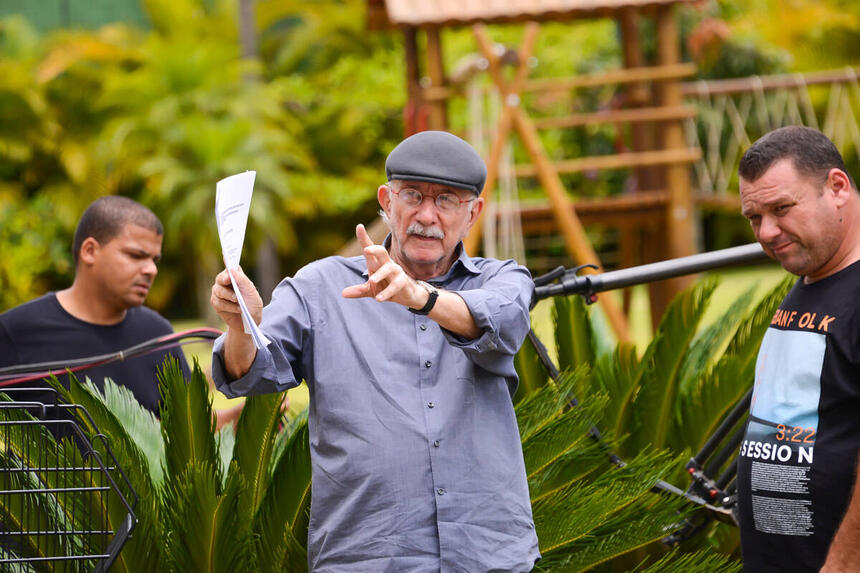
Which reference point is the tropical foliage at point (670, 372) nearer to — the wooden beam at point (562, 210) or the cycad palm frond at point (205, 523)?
the cycad palm frond at point (205, 523)

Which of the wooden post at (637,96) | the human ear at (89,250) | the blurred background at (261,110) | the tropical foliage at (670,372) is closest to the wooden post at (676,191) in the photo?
the wooden post at (637,96)

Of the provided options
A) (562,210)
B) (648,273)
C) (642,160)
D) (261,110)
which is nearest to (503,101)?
(562,210)

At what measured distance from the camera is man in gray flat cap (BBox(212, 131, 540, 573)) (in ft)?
7.65

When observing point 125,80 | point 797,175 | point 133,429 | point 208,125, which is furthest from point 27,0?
point 797,175

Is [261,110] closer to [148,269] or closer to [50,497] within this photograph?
[148,269]

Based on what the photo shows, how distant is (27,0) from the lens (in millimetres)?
22703

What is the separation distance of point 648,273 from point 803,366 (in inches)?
38.6

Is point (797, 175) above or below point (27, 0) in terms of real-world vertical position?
below

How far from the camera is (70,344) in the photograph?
3.91m

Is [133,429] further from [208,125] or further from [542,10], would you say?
[208,125]

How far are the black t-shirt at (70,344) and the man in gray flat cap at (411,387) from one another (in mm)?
1470

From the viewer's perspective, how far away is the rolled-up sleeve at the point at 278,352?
2.30 m

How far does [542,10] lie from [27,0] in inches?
681

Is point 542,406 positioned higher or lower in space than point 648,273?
lower
